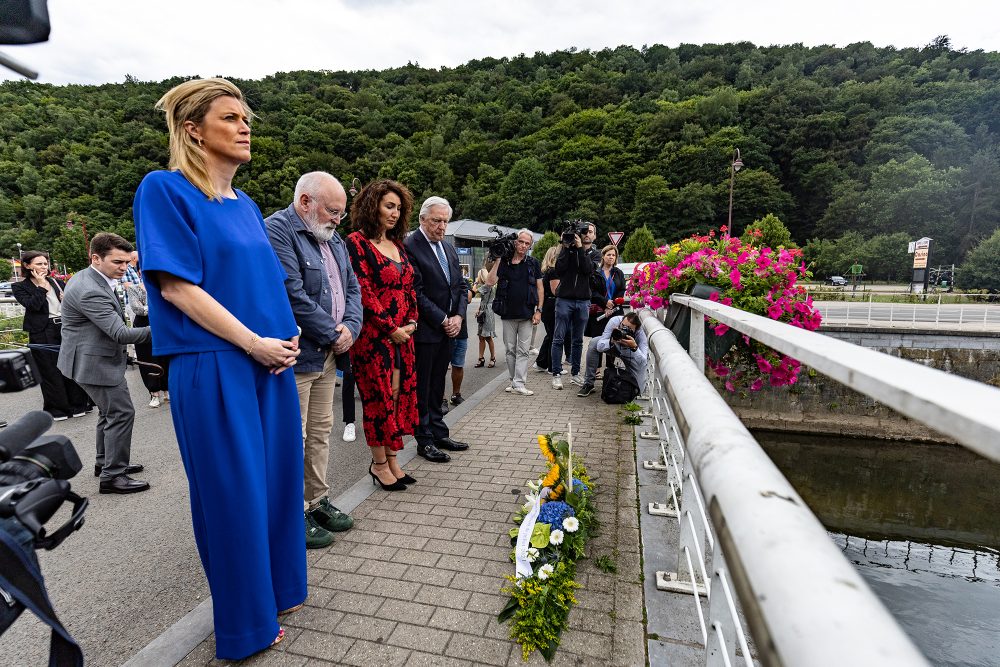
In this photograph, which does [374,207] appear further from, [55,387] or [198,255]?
[55,387]

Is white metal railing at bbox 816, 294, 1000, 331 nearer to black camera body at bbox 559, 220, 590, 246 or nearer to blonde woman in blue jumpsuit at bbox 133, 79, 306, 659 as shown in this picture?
black camera body at bbox 559, 220, 590, 246

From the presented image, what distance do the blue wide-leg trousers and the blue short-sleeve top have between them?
0.38ft

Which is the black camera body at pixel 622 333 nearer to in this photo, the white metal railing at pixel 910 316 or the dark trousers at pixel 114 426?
the dark trousers at pixel 114 426

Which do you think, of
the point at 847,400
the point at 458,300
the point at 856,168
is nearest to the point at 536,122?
the point at 856,168

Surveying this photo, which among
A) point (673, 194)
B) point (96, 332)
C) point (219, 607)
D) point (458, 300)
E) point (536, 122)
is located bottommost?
point (219, 607)

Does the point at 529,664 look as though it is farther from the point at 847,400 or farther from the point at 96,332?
the point at 847,400

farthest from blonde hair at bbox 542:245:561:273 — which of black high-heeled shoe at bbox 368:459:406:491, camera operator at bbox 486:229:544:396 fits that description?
black high-heeled shoe at bbox 368:459:406:491

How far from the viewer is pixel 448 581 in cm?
272

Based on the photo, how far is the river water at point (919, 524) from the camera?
6355 mm

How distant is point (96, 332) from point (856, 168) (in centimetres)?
7796

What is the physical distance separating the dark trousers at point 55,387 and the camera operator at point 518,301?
189 inches

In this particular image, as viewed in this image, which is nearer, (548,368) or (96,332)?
(96,332)

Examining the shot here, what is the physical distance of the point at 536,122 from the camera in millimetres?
90125

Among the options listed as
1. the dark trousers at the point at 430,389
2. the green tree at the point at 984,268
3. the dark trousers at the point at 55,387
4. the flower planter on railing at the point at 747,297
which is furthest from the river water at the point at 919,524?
Result: the green tree at the point at 984,268
